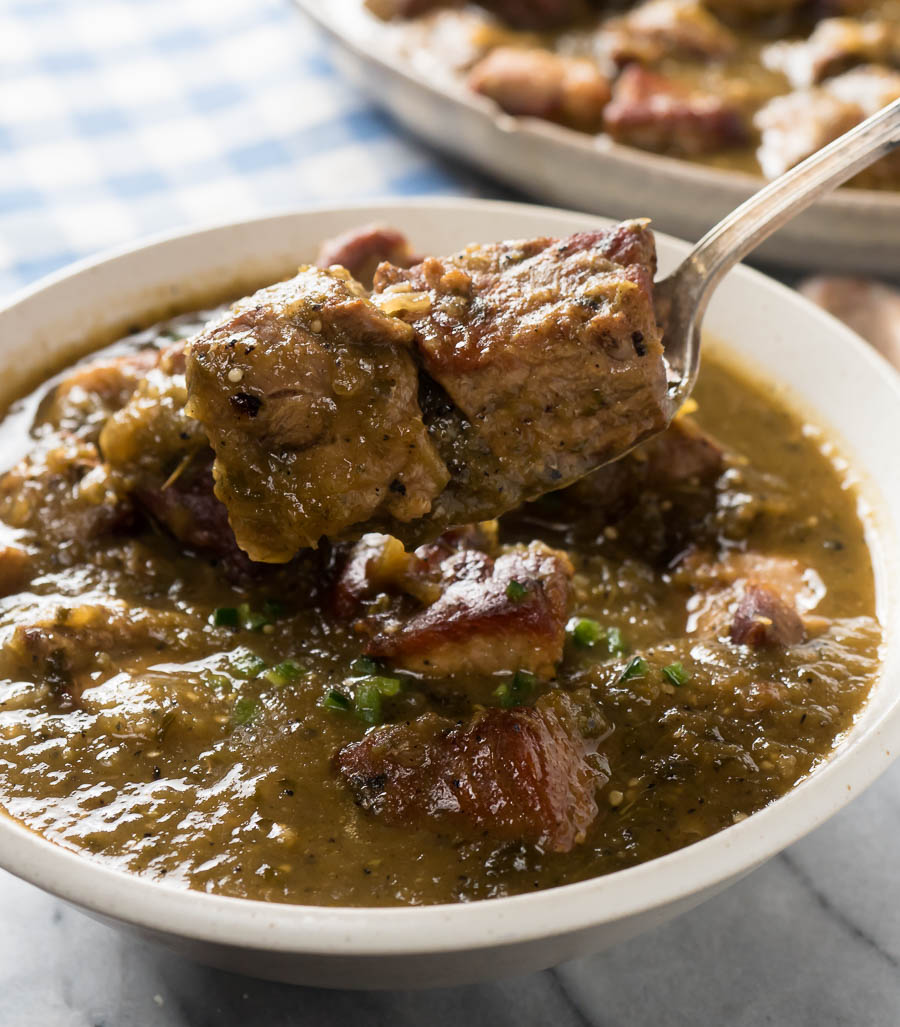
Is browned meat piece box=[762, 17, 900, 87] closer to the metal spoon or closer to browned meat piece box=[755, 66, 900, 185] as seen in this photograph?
browned meat piece box=[755, 66, 900, 185]

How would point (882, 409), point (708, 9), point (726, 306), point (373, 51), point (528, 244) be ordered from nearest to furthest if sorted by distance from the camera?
point (528, 244) → point (882, 409) → point (726, 306) → point (373, 51) → point (708, 9)

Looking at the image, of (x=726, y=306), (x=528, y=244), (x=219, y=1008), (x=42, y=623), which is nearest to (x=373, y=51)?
(x=726, y=306)

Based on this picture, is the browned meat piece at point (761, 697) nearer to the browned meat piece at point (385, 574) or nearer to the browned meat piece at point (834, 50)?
the browned meat piece at point (385, 574)

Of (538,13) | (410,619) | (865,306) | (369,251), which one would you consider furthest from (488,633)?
(538,13)

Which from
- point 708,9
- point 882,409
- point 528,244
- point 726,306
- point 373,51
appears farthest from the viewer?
point 708,9

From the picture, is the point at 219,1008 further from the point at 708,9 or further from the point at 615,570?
the point at 708,9

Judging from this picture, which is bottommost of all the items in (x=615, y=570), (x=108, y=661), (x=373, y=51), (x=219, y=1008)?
(x=219, y=1008)

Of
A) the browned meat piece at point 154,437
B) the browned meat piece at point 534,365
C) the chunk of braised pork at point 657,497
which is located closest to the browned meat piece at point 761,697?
the chunk of braised pork at point 657,497

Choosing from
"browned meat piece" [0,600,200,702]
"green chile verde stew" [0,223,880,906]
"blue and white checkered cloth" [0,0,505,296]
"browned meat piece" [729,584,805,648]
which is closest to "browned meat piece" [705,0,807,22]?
"blue and white checkered cloth" [0,0,505,296]

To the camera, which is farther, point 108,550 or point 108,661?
point 108,550
